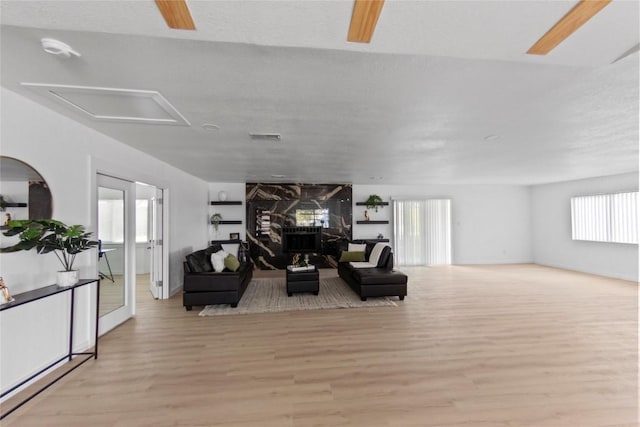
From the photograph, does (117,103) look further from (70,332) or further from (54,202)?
(70,332)

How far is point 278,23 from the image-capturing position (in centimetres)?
116

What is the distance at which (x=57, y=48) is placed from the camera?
58.3 inches

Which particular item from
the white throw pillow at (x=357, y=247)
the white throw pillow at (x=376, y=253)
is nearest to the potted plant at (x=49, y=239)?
the white throw pillow at (x=376, y=253)

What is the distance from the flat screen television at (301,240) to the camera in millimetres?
7414

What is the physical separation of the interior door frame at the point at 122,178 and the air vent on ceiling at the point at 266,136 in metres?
1.86

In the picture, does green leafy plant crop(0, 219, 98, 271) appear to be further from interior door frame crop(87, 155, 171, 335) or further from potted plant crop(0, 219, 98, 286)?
interior door frame crop(87, 155, 171, 335)

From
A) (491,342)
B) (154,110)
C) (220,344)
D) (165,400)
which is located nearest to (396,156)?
(491,342)

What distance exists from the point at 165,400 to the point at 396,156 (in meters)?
4.16

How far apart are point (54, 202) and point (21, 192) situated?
301 millimetres

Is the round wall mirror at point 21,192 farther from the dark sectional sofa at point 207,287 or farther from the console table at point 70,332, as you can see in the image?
the dark sectional sofa at point 207,287

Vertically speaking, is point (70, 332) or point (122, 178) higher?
point (122, 178)

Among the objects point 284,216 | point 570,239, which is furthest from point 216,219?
point 570,239

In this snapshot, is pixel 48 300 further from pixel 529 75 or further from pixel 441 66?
pixel 529 75

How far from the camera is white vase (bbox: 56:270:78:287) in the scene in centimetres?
236
